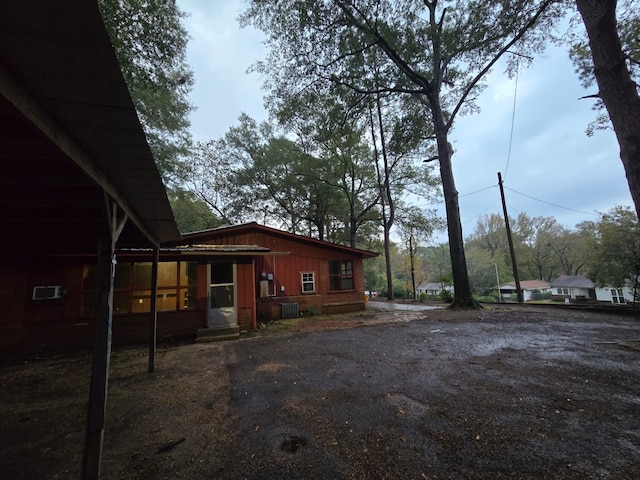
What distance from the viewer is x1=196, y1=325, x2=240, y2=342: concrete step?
6.99 meters

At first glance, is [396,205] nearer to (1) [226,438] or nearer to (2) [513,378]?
(2) [513,378]

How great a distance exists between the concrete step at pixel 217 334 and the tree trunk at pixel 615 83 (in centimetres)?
813

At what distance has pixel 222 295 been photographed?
777 centimetres

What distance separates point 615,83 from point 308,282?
390 inches

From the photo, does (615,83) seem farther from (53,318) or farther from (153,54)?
(53,318)

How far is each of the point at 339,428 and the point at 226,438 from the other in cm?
115

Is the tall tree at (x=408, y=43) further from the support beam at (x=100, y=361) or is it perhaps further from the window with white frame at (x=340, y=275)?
the support beam at (x=100, y=361)

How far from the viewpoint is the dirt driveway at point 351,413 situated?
2.10 meters

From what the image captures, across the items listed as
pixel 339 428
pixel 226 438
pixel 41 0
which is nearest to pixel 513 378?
pixel 339 428

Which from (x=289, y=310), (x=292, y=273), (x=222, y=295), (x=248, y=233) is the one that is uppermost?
(x=248, y=233)

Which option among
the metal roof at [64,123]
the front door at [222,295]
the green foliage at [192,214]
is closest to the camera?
the metal roof at [64,123]

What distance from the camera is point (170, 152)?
39.6 feet

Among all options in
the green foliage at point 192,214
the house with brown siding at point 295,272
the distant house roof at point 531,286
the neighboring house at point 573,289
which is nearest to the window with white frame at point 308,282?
the house with brown siding at point 295,272

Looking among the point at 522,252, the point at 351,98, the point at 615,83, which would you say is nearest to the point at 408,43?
the point at 351,98
